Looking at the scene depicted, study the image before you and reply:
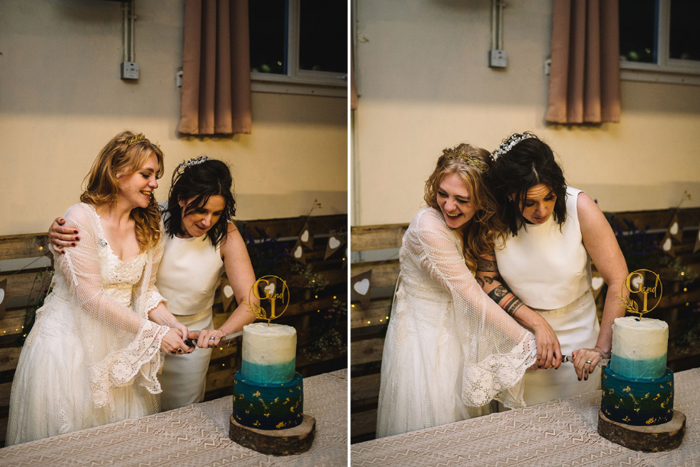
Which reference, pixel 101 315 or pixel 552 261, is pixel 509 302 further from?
pixel 101 315

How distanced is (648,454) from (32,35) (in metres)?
1.82

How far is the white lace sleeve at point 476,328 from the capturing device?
166cm

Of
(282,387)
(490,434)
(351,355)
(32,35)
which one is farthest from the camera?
(351,355)

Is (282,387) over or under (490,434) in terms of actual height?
over

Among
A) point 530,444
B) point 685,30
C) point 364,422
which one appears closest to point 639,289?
point 530,444

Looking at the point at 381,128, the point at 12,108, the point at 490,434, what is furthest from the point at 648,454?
the point at 12,108

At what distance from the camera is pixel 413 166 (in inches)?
66.1

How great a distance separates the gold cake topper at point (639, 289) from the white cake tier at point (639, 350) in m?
0.10

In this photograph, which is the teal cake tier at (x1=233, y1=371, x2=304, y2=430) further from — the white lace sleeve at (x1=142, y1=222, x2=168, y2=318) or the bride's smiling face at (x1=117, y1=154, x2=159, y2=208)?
the bride's smiling face at (x1=117, y1=154, x2=159, y2=208)

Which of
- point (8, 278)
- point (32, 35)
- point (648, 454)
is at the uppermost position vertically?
point (32, 35)

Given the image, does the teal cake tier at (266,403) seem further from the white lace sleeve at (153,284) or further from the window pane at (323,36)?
the window pane at (323,36)

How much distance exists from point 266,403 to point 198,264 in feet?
1.30

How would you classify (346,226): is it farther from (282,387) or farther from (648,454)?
(648,454)

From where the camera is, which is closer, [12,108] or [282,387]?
[12,108]
